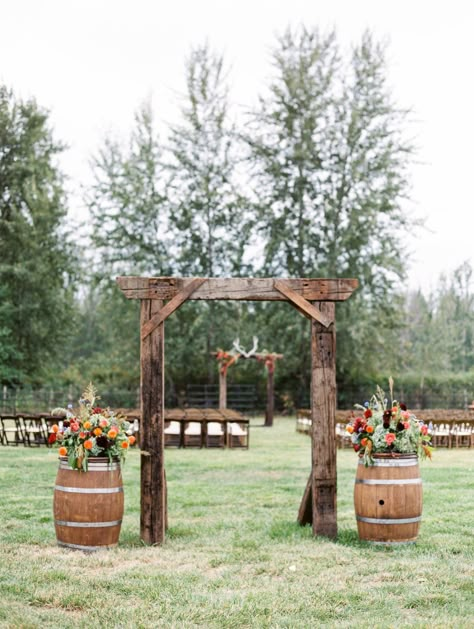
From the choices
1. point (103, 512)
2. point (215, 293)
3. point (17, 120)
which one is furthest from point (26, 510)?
point (17, 120)

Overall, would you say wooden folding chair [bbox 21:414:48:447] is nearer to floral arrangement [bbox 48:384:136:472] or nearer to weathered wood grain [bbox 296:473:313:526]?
weathered wood grain [bbox 296:473:313:526]

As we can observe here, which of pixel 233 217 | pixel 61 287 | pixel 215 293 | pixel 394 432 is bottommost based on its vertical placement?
pixel 394 432

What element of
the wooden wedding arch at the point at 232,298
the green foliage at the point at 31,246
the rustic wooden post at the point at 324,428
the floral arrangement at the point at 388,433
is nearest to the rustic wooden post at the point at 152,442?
the wooden wedding arch at the point at 232,298

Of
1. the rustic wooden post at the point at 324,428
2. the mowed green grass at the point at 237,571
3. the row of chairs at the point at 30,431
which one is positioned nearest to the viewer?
the mowed green grass at the point at 237,571

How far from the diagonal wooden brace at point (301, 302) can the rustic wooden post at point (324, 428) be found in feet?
0.15

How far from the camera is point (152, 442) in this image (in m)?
8.31

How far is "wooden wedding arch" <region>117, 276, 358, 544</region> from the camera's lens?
8.34m

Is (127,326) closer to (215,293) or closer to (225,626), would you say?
(215,293)

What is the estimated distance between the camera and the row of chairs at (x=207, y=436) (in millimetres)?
19672

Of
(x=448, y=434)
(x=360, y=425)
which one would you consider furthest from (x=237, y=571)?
(x=448, y=434)

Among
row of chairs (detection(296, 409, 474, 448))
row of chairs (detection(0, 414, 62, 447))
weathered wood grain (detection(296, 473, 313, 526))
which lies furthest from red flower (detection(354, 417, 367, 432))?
row of chairs (detection(0, 414, 62, 447))

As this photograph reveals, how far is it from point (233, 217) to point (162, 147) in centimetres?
444

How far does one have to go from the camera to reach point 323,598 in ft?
20.4

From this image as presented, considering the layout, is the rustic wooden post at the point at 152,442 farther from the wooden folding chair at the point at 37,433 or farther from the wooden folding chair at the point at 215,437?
the wooden folding chair at the point at 215,437
